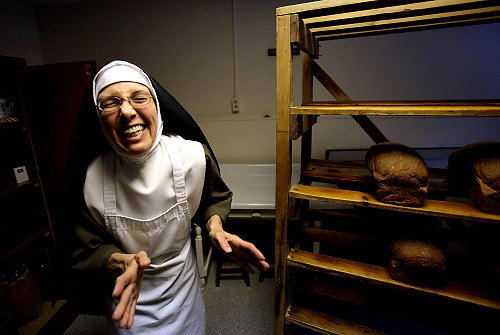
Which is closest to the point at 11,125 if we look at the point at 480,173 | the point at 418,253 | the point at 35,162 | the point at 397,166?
the point at 35,162

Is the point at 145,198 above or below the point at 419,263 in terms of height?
above

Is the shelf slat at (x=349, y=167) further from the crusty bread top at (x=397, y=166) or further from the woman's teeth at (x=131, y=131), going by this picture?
the woman's teeth at (x=131, y=131)

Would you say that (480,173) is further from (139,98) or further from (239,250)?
(139,98)

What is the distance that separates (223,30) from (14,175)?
233 centimetres

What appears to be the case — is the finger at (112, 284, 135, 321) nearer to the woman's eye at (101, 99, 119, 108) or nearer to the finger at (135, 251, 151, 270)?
the finger at (135, 251, 151, 270)

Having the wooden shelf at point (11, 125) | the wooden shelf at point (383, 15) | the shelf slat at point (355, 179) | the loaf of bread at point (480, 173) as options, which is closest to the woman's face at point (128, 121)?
the wooden shelf at point (383, 15)

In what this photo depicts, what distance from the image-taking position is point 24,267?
2031 millimetres

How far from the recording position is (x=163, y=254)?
44.9 inches

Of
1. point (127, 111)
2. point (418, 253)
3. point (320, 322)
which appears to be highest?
point (127, 111)

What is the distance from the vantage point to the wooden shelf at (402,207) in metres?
0.99

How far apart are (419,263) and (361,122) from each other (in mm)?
777

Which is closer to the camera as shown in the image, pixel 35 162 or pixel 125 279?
pixel 125 279

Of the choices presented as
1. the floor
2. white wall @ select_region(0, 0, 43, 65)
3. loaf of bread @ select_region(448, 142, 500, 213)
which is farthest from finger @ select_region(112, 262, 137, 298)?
white wall @ select_region(0, 0, 43, 65)

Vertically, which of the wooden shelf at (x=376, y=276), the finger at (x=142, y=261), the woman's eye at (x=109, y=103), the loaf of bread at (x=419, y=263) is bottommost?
the wooden shelf at (x=376, y=276)
